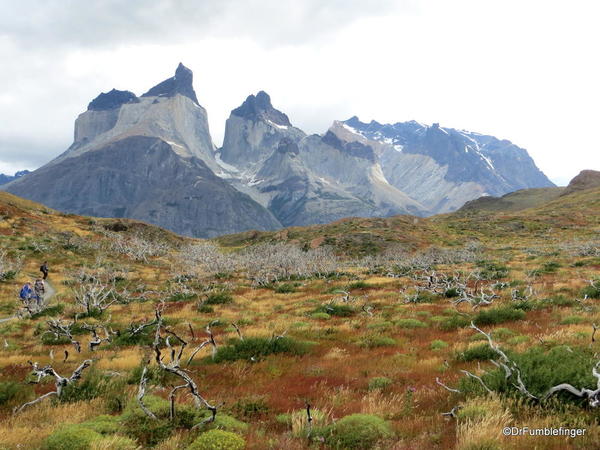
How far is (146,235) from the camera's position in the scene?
8775 centimetres

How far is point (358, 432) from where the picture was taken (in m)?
5.59

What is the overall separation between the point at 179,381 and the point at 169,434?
3.63m

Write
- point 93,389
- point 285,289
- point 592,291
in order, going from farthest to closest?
point 285,289 → point 592,291 → point 93,389

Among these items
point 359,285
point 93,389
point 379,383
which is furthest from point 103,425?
point 359,285

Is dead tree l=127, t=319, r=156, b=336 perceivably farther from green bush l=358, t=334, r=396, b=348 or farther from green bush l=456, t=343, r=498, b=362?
green bush l=456, t=343, r=498, b=362

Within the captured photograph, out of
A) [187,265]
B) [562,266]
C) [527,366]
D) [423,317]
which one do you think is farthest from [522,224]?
[527,366]

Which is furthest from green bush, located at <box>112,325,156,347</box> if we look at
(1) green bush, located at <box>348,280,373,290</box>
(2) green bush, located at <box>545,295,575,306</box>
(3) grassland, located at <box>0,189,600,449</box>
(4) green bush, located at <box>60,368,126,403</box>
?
(2) green bush, located at <box>545,295,575,306</box>

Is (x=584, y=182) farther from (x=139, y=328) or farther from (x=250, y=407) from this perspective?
(x=250, y=407)

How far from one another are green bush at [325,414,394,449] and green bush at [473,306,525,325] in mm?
9796

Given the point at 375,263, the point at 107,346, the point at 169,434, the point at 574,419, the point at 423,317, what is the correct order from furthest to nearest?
the point at 375,263
the point at 423,317
the point at 107,346
the point at 169,434
the point at 574,419

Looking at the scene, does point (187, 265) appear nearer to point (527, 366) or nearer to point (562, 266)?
point (562, 266)

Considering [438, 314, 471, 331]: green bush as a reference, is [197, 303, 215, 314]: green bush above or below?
above

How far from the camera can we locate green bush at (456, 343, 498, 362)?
9.45 m

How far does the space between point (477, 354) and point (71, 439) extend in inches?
345
